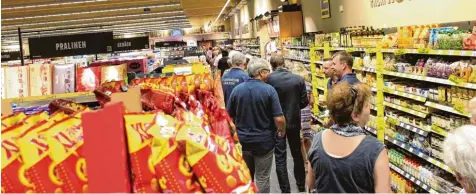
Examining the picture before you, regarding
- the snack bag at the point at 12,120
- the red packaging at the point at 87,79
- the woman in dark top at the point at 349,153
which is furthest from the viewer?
the red packaging at the point at 87,79

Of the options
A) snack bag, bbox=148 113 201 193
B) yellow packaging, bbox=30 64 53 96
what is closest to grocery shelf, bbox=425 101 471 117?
yellow packaging, bbox=30 64 53 96

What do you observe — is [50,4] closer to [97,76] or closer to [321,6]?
[321,6]

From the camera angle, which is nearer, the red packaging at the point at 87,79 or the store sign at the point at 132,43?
the red packaging at the point at 87,79

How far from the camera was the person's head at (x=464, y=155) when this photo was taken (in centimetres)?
220

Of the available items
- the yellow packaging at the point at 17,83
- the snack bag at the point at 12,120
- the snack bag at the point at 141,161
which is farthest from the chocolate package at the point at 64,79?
the snack bag at the point at 141,161

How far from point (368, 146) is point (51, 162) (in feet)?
5.33

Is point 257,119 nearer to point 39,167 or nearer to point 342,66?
point 342,66

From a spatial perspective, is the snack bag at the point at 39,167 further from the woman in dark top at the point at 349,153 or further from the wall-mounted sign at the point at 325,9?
the wall-mounted sign at the point at 325,9

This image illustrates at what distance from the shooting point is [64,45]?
5.07 metres

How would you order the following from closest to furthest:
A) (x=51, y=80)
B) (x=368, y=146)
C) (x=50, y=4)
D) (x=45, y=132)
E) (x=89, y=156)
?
(x=89, y=156) → (x=45, y=132) → (x=368, y=146) → (x=51, y=80) → (x=50, y=4)

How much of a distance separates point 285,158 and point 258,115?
1.04m

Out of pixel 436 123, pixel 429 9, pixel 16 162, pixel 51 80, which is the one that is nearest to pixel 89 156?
pixel 16 162

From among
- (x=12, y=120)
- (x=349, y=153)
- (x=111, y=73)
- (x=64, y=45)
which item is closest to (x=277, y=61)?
(x=64, y=45)

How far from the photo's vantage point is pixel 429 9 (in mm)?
6027
